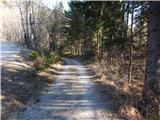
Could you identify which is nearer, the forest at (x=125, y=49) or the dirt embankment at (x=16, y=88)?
the forest at (x=125, y=49)

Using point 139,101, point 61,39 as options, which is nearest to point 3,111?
point 139,101

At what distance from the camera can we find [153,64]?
9680mm

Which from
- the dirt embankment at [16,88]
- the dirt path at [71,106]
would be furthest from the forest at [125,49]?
the dirt embankment at [16,88]

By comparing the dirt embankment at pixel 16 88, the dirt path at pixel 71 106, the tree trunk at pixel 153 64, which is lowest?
the dirt path at pixel 71 106

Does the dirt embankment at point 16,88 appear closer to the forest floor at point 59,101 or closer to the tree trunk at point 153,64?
the forest floor at point 59,101

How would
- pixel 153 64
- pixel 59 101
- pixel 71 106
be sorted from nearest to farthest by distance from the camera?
pixel 153 64 → pixel 71 106 → pixel 59 101

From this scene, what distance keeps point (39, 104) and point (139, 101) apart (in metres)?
3.67

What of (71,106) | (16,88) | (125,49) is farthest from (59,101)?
(125,49)

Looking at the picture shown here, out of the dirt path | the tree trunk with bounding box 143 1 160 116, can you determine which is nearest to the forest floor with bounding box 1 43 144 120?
the dirt path

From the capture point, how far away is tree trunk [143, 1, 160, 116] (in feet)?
31.4

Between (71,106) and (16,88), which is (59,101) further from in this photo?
(16,88)

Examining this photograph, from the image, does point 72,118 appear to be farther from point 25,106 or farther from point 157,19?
point 157,19

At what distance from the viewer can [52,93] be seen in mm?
13602

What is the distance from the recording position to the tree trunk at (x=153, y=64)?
9570 mm
